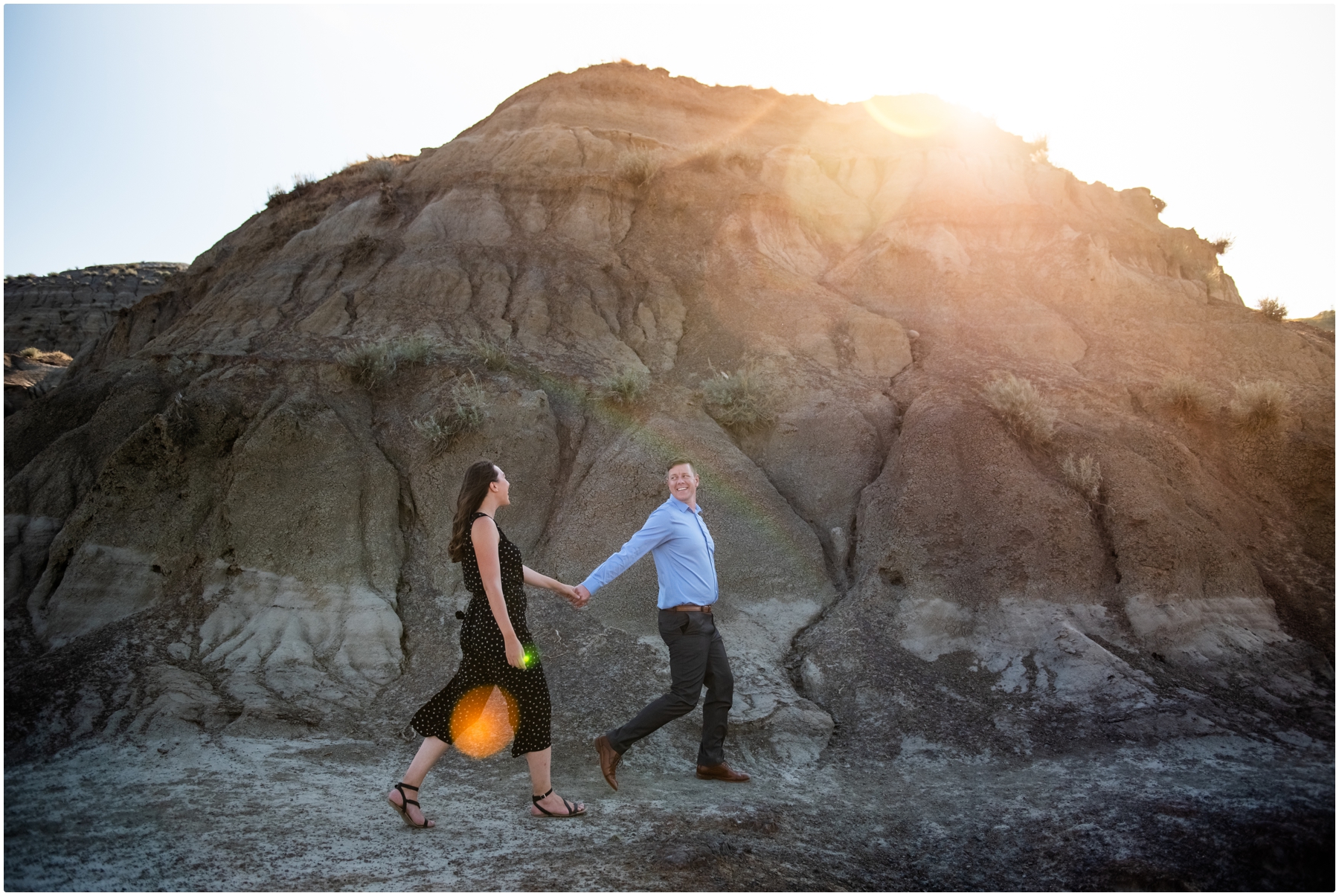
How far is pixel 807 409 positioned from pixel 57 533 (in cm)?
837

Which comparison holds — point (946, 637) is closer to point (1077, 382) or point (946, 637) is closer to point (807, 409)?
point (807, 409)

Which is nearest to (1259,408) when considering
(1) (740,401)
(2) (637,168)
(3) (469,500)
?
(1) (740,401)

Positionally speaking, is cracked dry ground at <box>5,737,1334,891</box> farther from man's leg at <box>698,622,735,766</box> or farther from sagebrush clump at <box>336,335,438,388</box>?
sagebrush clump at <box>336,335,438,388</box>

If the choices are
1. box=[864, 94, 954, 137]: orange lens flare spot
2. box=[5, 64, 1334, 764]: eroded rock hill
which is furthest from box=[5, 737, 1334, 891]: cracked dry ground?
box=[864, 94, 954, 137]: orange lens flare spot

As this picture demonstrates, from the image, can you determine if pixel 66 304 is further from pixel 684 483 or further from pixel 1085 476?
pixel 1085 476

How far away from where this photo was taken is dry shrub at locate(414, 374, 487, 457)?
31.7 feet

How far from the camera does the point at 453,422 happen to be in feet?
31.9

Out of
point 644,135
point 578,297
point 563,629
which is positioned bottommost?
point 563,629

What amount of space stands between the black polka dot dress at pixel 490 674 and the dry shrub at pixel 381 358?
6.30 meters

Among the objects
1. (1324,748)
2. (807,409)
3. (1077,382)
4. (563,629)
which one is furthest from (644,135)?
(1324,748)

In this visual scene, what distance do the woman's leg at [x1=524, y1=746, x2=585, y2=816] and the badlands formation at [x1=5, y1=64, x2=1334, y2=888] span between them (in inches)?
22.8

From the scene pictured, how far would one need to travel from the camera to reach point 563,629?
8.09 m

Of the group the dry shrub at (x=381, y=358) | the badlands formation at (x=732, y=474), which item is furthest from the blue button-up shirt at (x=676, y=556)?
the dry shrub at (x=381, y=358)

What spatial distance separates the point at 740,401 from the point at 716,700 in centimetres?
542
